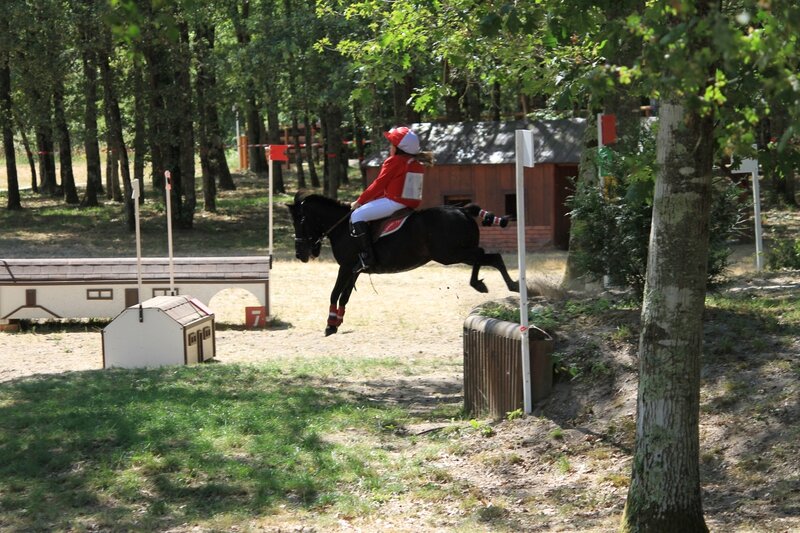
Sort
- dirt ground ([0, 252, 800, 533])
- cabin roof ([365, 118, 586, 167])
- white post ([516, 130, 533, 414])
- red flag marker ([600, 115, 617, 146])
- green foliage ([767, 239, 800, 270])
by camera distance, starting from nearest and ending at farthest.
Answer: dirt ground ([0, 252, 800, 533]), white post ([516, 130, 533, 414]), green foliage ([767, 239, 800, 270]), red flag marker ([600, 115, 617, 146]), cabin roof ([365, 118, 586, 167])

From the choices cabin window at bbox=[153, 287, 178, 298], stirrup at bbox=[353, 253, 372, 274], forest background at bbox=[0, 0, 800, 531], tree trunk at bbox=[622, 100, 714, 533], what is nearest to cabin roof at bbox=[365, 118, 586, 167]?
forest background at bbox=[0, 0, 800, 531]

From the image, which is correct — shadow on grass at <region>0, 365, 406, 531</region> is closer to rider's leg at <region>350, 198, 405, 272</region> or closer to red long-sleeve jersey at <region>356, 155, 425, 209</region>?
rider's leg at <region>350, 198, 405, 272</region>

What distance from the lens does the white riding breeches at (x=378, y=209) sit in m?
11.2

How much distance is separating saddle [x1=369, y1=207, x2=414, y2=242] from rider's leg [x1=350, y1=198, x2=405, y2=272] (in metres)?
0.05

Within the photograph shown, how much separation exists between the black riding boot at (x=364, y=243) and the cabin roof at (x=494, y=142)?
17.0m

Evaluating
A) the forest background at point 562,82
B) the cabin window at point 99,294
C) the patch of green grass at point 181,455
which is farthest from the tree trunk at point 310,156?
the patch of green grass at point 181,455

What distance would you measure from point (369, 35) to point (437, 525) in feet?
75.4

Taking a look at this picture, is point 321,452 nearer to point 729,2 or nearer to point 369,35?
point 729,2

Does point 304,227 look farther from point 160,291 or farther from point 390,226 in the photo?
point 160,291

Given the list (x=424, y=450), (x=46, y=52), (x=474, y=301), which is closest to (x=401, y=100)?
(x=46, y=52)

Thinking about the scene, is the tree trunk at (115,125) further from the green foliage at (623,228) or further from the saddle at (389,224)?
the green foliage at (623,228)

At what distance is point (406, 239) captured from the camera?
11.2m

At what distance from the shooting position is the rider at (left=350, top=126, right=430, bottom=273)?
1095 cm

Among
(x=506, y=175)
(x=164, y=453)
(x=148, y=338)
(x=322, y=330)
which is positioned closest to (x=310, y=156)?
(x=506, y=175)
